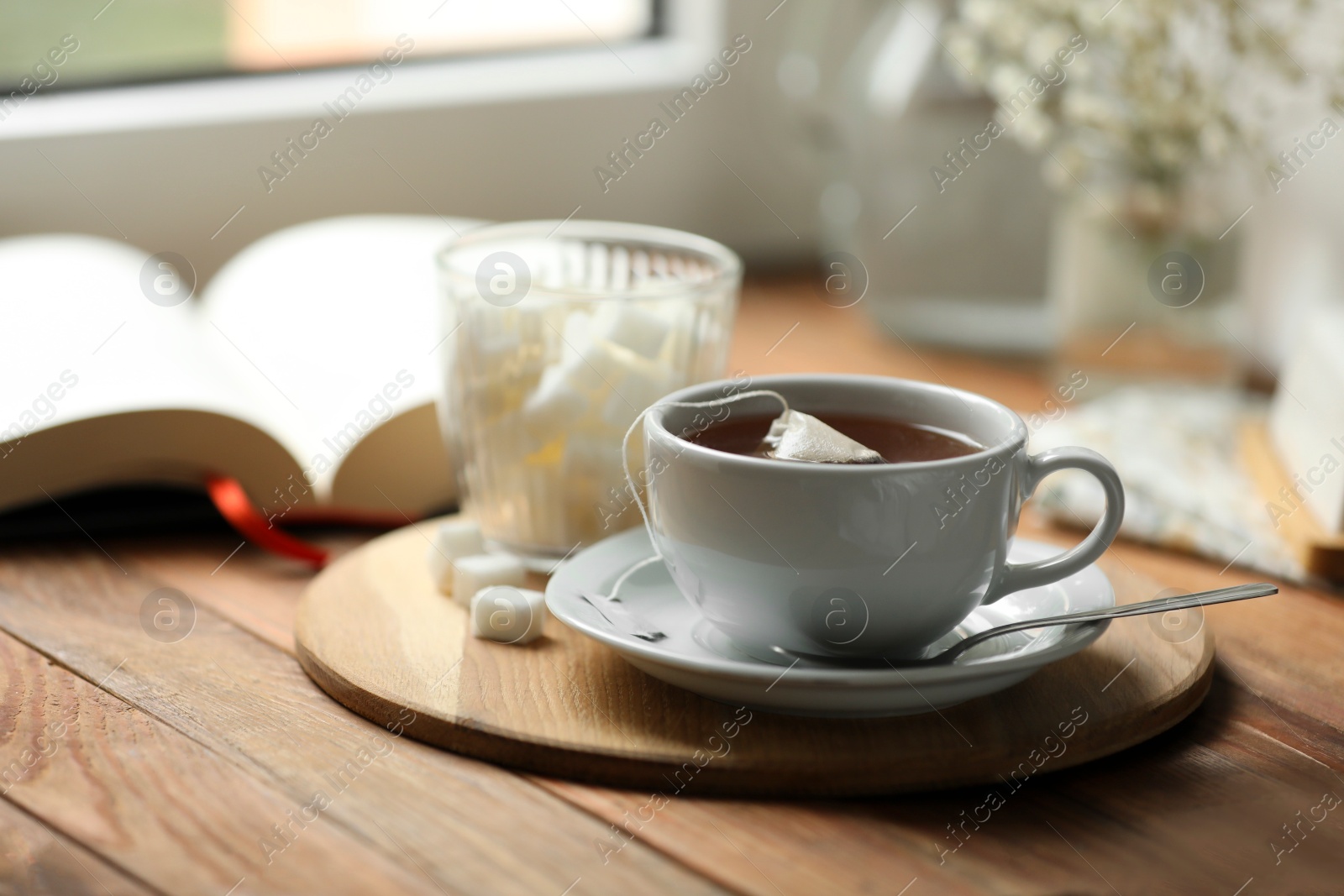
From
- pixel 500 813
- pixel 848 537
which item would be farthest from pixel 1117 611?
pixel 500 813

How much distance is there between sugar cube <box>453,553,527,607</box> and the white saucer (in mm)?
49

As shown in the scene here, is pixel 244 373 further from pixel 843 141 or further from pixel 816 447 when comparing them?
pixel 843 141

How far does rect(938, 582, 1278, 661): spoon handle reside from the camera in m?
0.61

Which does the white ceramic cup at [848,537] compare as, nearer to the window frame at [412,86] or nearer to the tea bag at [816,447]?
the tea bag at [816,447]

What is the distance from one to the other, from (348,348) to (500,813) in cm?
55

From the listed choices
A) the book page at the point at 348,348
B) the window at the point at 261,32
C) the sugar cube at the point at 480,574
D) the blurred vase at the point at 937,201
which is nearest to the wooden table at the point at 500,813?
the sugar cube at the point at 480,574

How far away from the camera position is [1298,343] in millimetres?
955

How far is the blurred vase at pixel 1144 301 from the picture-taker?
44.5 inches

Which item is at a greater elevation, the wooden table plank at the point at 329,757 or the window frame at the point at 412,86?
the window frame at the point at 412,86

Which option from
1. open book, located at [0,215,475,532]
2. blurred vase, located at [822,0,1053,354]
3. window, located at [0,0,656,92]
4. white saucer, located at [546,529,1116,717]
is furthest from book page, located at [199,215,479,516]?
blurred vase, located at [822,0,1053,354]

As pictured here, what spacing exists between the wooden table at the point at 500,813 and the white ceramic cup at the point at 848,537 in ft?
0.28

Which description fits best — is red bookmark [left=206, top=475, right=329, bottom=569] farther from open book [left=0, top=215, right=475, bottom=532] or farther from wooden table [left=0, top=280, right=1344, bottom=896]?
wooden table [left=0, top=280, right=1344, bottom=896]

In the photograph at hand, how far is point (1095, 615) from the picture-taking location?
62cm

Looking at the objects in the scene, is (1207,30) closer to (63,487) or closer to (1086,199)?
(1086,199)
